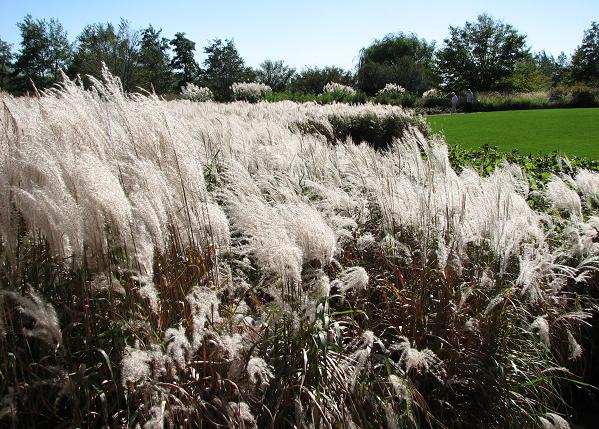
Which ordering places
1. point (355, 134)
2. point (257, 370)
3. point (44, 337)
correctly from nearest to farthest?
point (44, 337) < point (257, 370) < point (355, 134)

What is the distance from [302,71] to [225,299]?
45980mm

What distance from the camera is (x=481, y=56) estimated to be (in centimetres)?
7081

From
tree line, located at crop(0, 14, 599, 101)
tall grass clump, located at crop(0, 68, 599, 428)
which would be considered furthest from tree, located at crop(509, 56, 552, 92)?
tall grass clump, located at crop(0, 68, 599, 428)

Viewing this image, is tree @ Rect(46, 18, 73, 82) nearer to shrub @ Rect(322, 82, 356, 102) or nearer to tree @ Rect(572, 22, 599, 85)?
shrub @ Rect(322, 82, 356, 102)

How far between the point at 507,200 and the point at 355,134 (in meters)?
8.83

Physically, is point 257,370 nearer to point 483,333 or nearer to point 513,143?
point 483,333

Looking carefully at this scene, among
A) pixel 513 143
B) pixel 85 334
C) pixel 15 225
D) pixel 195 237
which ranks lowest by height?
pixel 513 143

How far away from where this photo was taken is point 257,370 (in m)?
2.32

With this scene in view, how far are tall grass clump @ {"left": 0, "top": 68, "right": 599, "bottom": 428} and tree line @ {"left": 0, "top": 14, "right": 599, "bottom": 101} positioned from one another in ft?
98.2

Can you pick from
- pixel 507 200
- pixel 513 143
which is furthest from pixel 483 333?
pixel 513 143

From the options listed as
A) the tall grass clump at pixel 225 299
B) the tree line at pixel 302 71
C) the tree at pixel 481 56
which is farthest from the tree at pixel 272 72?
the tall grass clump at pixel 225 299

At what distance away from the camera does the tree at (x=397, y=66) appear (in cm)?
5569

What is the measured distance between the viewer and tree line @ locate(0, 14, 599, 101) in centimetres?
4006

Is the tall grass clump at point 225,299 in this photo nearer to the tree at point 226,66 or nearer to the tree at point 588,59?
the tree at point 226,66
